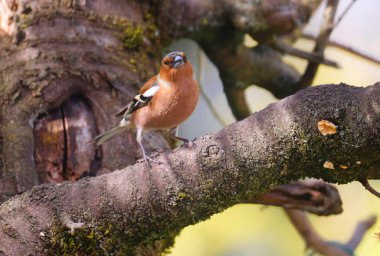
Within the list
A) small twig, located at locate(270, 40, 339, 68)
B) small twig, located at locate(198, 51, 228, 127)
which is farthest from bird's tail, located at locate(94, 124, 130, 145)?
small twig, located at locate(270, 40, 339, 68)

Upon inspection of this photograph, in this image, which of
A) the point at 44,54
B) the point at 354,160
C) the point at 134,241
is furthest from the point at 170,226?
the point at 44,54

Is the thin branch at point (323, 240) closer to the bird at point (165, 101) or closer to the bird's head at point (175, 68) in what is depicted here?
the bird at point (165, 101)

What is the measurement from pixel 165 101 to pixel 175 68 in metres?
0.20

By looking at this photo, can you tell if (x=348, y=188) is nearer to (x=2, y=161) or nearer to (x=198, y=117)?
(x=198, y=117)

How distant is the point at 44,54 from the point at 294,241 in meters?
3.51

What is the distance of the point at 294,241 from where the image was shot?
584cm

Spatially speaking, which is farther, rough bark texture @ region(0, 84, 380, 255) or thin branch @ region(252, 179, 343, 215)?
thin branch @ region(252, 179, 343, 215)

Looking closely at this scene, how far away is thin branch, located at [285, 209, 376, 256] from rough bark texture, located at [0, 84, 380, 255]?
169 centimetres

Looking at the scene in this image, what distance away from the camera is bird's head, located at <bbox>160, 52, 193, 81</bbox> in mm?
3244

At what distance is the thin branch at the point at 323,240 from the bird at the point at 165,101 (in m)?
1.40

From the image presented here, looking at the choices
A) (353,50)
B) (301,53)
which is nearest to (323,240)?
(301,53)

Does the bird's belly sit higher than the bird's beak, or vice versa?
the bird's beak

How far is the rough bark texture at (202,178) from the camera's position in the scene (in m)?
2.07

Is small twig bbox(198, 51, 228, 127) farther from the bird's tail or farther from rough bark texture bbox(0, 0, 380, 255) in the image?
the bird's tail
